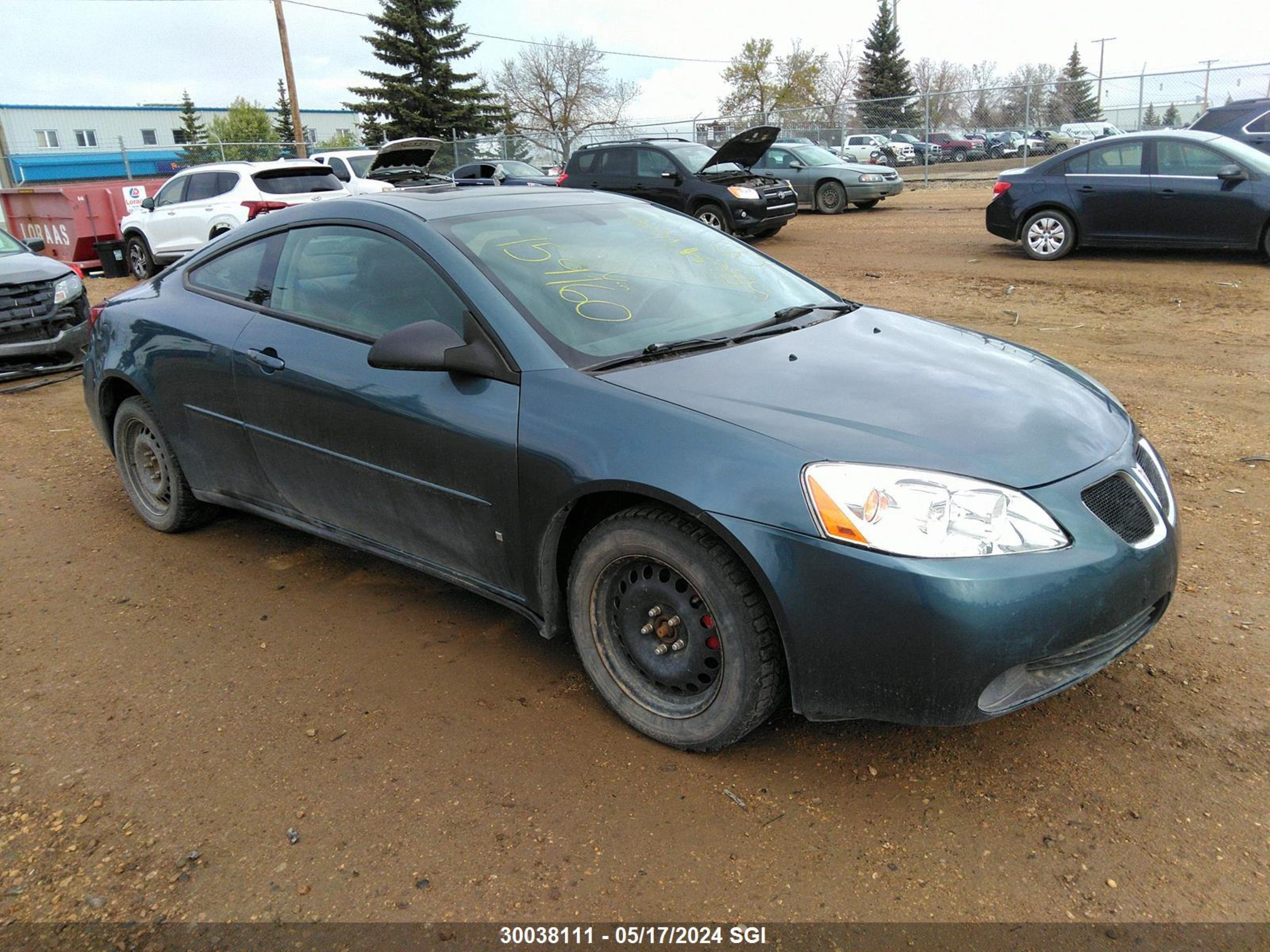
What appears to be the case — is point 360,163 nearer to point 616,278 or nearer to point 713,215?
point 713,215

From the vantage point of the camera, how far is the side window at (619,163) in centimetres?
1539

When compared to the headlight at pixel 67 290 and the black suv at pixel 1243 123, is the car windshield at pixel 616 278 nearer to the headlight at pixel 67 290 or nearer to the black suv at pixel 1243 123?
the headlight at pixel 67 290

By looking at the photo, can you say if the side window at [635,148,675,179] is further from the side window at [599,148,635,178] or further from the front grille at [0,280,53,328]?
the front grille at [0,280,53,328]

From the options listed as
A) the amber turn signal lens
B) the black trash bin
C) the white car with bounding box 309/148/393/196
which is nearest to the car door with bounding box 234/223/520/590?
the amber turn signal lens

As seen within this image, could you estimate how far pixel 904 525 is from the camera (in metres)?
2.39

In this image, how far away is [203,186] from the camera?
14883 mm

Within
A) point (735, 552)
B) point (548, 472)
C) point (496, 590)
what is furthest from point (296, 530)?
point (735, 552)

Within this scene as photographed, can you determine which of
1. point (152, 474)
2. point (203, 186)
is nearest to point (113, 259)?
point (203, 186)

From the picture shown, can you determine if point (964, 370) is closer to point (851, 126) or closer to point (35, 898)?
point (35, 898)

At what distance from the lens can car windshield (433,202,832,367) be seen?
3.18 meters

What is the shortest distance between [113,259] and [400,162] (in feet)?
18.8

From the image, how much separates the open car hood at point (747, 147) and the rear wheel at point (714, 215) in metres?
0.57

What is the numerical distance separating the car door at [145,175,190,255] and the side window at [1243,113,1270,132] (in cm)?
1653

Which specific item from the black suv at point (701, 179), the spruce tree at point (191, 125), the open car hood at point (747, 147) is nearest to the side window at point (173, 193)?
the black suv at point (701, 179)
